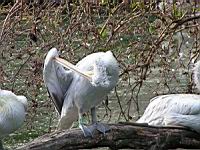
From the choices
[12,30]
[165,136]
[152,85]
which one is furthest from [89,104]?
[152,85]

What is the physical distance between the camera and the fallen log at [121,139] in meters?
5.05

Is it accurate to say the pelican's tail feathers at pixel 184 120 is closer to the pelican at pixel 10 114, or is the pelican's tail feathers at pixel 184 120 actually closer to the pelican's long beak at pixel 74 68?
the pelican's long beak at pixel 74 68

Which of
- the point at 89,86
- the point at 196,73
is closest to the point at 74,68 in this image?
the point at 89,86

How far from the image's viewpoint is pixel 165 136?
5395mm

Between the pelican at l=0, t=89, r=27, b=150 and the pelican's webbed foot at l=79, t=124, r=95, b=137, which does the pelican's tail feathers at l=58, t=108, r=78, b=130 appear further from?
the pelican's webbed foot at l=79, t=124, r=95, b=137

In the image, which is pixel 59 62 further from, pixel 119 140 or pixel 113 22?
pixel 113 22

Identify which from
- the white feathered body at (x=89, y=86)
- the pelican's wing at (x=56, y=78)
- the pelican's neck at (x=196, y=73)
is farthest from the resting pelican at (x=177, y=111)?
the pelican's wing at (x=56, y=78)

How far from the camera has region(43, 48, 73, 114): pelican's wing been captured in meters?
5.29

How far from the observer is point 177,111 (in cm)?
598

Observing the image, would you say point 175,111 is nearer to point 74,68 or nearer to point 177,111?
point 177,111

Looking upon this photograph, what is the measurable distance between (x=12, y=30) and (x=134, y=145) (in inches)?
71.7

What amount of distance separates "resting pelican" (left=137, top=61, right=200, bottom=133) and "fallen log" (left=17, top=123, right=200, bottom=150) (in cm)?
31

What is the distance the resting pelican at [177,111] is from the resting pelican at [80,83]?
751mm

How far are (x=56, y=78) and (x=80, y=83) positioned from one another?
19 cm
